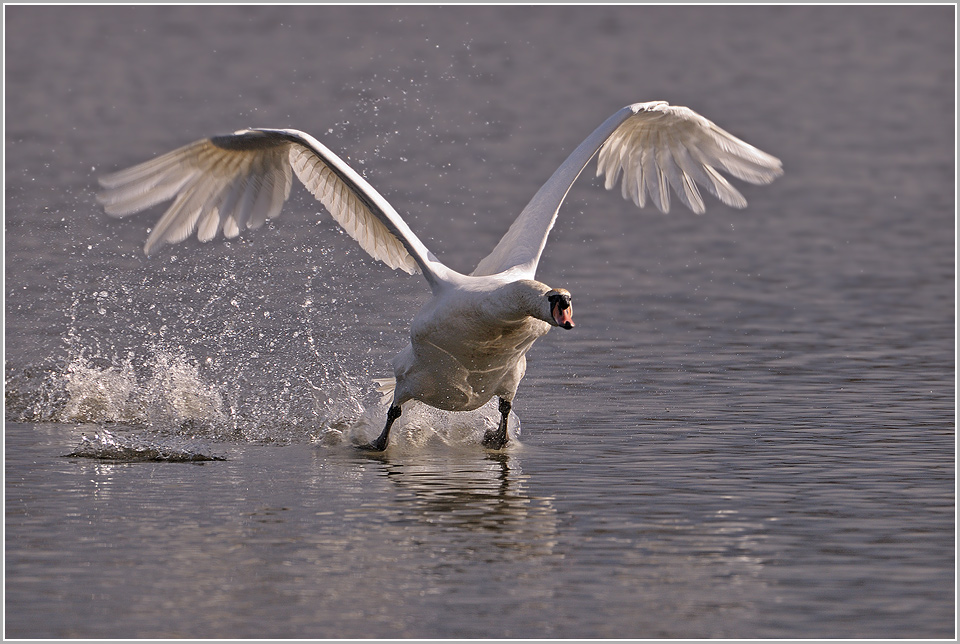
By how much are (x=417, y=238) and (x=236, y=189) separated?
1.46 metres

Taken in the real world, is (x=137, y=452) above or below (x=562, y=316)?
below

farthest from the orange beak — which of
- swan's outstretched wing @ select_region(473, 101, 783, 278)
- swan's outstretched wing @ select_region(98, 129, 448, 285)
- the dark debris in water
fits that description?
the dark debris in water

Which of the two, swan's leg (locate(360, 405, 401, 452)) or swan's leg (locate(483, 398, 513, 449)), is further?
swan's leg (locate(360, 405, 401, 452))

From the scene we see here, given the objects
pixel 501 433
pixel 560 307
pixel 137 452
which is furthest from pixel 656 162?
pixel 137 452

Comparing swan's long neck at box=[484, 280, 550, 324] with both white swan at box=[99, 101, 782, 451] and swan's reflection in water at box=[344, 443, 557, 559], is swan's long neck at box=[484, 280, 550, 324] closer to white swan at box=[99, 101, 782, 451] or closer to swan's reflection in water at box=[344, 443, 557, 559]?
white swan at box=[99, 101, 782, 451]

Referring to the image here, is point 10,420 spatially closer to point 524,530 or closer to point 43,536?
point 43,536

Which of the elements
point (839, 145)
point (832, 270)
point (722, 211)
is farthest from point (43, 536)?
point (839, 145)

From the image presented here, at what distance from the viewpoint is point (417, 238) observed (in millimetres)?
13148

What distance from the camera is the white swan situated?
11.4 m

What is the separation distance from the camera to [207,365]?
1445 cm

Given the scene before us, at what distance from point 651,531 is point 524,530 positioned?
711 millimetres

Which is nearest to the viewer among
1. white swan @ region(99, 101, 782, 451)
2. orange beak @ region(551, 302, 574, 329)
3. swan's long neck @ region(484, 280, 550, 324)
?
orange beak @ region(551, 302, 574, 329)

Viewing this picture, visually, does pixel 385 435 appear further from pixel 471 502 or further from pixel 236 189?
pixel 236 189

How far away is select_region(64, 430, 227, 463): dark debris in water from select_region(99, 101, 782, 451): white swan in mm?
1453
